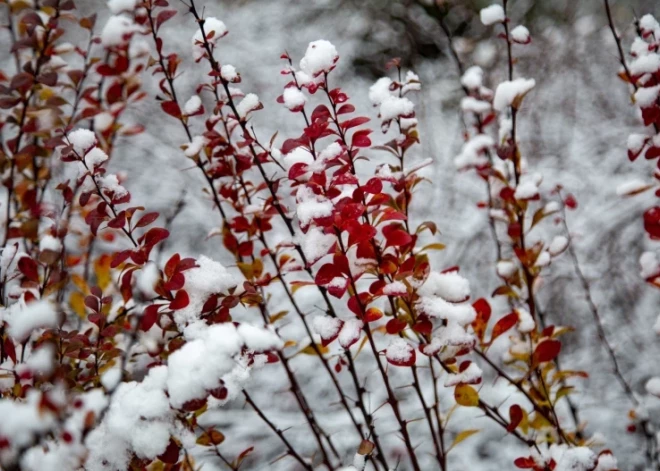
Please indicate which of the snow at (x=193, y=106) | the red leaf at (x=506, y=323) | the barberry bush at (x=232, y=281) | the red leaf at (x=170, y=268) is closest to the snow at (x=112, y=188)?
the barberry bush at (x=232, y=281)

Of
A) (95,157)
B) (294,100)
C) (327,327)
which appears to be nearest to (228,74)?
(294,100)

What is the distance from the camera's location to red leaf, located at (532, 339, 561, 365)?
39.0 inches

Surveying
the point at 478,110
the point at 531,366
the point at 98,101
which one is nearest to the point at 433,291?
the point at 531,366

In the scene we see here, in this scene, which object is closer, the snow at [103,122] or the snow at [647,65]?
the snow at [647,65]

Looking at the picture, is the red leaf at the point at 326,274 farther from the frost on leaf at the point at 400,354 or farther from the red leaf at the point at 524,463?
the red leaf at the point at 524,463

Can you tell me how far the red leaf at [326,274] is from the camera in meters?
0.83

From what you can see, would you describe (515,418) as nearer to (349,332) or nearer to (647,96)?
(349,332)

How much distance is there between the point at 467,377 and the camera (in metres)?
0.92

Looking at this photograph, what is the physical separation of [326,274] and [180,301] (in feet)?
0.73

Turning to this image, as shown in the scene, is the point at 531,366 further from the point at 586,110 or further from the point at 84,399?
the point at 586,110

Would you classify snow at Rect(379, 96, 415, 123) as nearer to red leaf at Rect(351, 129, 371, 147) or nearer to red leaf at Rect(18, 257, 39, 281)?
red leaf at Rect(351, 129, 371, 147)

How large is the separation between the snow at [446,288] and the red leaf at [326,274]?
0.55ft

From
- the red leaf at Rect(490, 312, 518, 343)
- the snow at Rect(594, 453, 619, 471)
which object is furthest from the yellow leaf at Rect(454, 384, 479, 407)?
the snow at Rect(594, 453, 619, 471)

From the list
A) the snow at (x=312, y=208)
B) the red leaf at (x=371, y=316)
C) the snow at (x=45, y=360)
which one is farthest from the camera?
the red leaf at (x=371, y=316)
